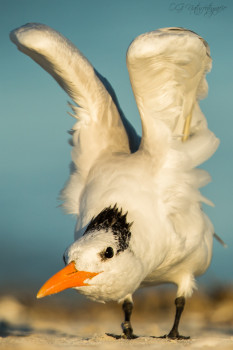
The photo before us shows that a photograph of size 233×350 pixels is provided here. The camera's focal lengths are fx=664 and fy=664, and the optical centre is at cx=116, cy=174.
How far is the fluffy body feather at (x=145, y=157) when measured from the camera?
7.79 meters

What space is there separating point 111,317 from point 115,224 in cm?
582

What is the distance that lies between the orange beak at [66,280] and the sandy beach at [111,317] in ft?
5.69

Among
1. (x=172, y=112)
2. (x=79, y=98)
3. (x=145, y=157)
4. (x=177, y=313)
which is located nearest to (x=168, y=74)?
(x=172, y=112)

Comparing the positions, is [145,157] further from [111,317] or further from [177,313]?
[111,317]

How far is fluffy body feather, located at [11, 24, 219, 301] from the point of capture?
7793 millimetres

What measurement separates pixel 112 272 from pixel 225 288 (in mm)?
7713

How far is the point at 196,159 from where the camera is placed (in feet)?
29.1

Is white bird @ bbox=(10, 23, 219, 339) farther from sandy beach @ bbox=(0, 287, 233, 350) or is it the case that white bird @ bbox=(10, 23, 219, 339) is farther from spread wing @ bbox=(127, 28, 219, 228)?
sandy beach @ bbox=(0, 287, 233, 350)

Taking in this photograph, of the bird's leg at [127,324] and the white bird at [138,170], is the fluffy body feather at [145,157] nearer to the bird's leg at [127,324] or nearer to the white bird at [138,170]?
the white bird at [138,170]

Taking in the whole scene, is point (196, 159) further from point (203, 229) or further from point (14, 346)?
point (14, 346)

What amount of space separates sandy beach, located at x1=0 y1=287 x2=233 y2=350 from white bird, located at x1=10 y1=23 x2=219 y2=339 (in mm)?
1155

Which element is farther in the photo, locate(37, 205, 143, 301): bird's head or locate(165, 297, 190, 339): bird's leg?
locate(165, 297, 190, 339): bird's leg

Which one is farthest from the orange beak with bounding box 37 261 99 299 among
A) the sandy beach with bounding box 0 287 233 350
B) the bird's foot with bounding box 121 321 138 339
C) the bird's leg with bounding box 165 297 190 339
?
the bird's leg with bounding box 165 297 190 339

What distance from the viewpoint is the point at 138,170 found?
8.47 meters
